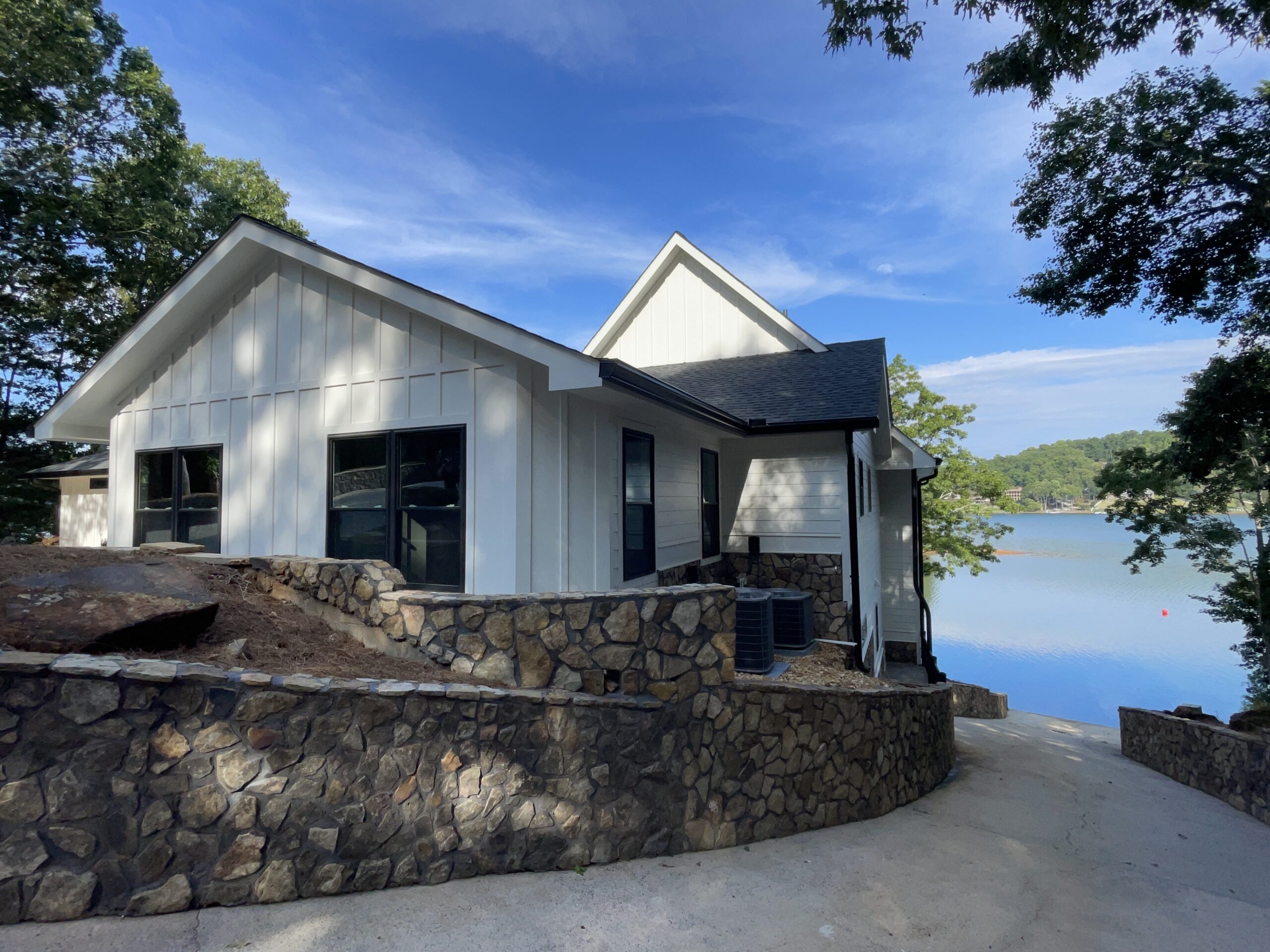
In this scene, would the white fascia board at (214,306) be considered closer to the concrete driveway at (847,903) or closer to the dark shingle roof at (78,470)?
the dark shingle roof at (78,470)

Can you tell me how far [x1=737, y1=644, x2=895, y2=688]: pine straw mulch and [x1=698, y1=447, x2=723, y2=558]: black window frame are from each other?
191cm

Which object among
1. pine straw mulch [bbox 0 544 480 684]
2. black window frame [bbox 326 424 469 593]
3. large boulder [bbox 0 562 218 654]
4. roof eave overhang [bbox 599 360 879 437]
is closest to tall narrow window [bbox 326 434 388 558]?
black window frame [bbox 326 424 469 593]

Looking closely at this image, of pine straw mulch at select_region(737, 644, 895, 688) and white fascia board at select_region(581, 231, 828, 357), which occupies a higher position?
white fascia board at select_region(581, 231, 828, 357)

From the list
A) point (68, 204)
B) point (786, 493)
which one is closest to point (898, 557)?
point (786, 493)

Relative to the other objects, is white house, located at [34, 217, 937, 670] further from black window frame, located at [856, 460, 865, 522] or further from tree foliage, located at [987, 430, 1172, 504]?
tree foliage, located at [987, 430, 1172, 504]

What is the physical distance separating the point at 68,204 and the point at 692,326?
15.1 m

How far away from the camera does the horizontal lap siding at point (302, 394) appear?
5844 millimetres

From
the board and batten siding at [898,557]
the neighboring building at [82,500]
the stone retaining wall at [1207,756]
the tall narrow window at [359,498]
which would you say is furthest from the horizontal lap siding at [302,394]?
the board and batten siding at [898,557]

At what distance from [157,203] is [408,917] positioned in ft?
65.5

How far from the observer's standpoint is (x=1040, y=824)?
662cm

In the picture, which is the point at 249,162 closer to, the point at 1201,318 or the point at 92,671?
the point at 92,671

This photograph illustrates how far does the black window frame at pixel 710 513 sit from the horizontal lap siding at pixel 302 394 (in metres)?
3.70

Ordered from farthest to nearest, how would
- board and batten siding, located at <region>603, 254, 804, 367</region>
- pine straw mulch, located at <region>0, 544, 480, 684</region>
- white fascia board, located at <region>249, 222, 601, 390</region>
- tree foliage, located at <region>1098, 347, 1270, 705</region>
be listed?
board and batten siding, located at <region>603, 254, 804, 367</region> → tree foliage, located at <region>1098, 347, 1270, 705</region> → white fascia board, located at <region>249, 222, 601, 390</region> → pine straw mulch, located at <region>0, 544, 480, 684</region>

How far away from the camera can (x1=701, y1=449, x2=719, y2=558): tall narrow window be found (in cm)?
881
